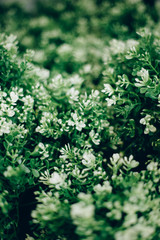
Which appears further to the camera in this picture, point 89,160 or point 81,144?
point 81,144

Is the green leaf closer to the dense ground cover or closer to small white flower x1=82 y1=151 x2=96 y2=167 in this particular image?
the dense ground cover

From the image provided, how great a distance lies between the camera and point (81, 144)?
1734mm

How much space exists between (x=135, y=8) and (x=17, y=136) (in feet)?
9.81

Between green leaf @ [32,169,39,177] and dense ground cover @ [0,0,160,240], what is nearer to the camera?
dense ground cover @ [0,0,160,240]

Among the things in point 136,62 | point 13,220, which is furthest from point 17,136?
point 136,62

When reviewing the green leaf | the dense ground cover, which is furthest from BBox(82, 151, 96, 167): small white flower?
the green leaf

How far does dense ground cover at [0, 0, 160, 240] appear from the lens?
49.2 inches

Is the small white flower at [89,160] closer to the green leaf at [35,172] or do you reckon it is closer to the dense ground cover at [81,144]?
the dense ground cover at [81,144]

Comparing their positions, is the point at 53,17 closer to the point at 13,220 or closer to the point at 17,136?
the point at 17,136

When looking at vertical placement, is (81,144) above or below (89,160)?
above

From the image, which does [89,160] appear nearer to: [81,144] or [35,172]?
[81,144]

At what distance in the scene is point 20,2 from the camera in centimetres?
425

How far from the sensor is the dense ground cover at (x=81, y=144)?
125 cm

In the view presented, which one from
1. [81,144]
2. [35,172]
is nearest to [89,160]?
[81,144]
